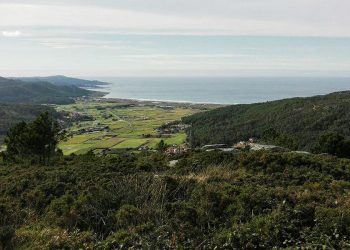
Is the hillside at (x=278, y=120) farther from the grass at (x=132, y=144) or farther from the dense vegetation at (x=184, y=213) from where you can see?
the dense vegetation at (x=184, y=213)

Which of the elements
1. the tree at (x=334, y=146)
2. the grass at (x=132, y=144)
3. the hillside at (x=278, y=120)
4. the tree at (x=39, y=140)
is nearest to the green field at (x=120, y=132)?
the grass at (x=132, y=144)

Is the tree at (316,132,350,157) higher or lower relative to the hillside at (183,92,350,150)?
higher

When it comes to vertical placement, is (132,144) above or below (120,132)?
above

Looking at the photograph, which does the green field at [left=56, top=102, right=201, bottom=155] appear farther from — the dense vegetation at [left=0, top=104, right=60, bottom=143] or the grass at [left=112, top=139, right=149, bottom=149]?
the dense vegetation at [left=0, top=104, right=60, bottom=143]

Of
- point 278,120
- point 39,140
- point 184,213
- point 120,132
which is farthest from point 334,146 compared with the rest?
point 120,132

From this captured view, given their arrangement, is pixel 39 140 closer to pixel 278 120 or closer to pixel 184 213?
pixel 184 213

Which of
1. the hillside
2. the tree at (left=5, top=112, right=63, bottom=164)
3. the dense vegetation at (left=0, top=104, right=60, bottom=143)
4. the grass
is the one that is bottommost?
the dense vegetation at (left=0, top=104, right=60, bottom=143)

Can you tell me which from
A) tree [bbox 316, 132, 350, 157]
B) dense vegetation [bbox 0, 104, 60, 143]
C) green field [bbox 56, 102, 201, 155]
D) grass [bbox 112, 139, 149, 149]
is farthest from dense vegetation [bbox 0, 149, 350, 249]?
dense vegetation [bbox 0, 104, 60, 143]

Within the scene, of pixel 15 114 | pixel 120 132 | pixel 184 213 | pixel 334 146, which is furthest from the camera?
pixel 15 114
